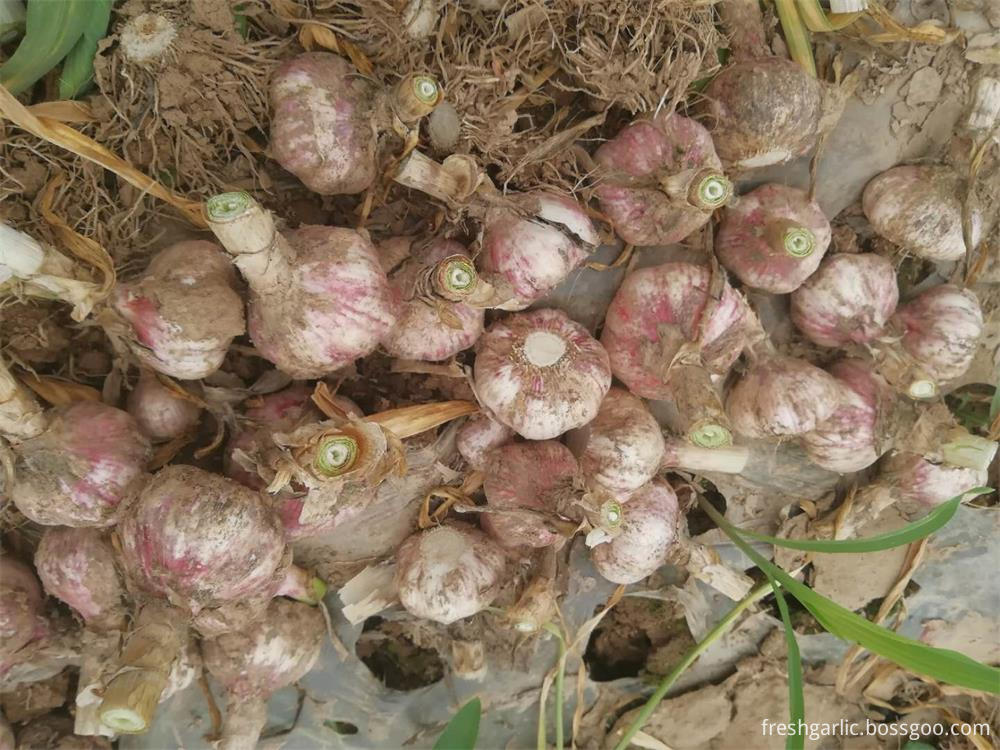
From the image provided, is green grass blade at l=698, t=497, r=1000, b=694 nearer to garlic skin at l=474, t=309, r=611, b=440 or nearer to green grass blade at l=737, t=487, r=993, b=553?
green grass blade at l=737, t=487, r=993, b=553

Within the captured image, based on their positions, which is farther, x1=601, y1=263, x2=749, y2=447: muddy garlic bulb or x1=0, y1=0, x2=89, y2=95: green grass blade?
x1=601, y1=263, x2=749, y2=447: muddy garlic bulb

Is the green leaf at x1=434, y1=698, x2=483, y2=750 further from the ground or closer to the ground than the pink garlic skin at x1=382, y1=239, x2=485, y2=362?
closer to the ground

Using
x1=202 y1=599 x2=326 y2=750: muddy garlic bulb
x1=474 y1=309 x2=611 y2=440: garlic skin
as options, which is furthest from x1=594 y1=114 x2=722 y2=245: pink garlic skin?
x1=202 y1=599 x2=326 y2=750: muddy garlic bulb

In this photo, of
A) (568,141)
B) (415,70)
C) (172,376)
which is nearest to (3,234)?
(172,376)

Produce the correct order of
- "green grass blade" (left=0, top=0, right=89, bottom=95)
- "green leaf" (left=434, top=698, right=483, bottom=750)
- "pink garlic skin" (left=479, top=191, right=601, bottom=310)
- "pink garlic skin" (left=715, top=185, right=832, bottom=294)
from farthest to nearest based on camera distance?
"green leaf" (left=434, top=698, right=483, bottom=750), "pink garlic skin" (left=715, top=185, right=832, bottom=294), "pink garlic skin" (left=479, top=191, right=601, bottom=310), "green grass blade" (left=0, top=0, right=89, bottom=95)

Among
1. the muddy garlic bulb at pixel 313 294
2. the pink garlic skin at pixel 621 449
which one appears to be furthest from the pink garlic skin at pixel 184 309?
the pink garlic skin at pixel 621 449

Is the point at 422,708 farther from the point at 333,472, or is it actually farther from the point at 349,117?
the point at 349,117

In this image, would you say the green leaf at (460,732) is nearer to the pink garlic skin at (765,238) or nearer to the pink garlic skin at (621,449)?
the pink garlic skin at (621,449)

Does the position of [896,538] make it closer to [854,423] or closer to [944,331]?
[854,423]

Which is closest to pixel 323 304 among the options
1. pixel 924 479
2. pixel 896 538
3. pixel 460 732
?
pixel 460 732
